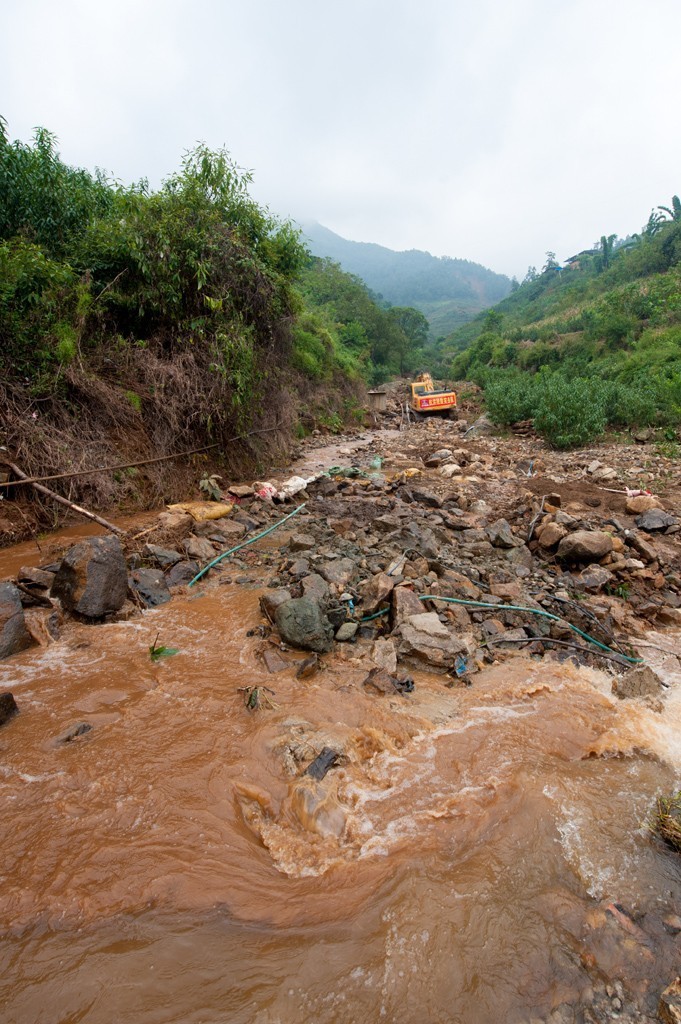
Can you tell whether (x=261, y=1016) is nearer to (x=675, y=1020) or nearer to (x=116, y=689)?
(x=675, y=1020)

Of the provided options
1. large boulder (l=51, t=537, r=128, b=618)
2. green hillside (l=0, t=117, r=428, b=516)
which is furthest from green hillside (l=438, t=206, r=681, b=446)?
Answer: large boulder (l=51, t=537, r=128, b=618)

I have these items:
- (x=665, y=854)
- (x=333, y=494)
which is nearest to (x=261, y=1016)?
(x=665, y=854)

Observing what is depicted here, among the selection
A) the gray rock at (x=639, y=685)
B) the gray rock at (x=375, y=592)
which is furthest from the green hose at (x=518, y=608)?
the gray rock at (x=639, y=685)

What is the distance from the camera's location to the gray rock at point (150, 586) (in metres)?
4.57

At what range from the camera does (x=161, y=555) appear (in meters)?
5.29

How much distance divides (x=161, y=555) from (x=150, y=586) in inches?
25.7

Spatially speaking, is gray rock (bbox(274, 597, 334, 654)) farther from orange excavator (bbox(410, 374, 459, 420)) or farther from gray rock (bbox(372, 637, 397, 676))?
orange excavator (bbox(410, 374, 459, 420))

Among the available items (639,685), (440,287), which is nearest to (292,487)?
(639,685)

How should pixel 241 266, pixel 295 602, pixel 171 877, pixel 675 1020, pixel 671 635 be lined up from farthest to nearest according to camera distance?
pixel 241 266 < pixel 671 635 < pixel 295 602 < pixel 171 877 < pixel 675 1020

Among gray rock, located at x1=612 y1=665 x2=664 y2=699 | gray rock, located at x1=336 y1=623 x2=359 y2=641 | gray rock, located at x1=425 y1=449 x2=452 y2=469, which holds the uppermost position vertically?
gray rock, located at x1=425 y1=449 x2=452 y2=469

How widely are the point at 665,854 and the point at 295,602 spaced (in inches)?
108

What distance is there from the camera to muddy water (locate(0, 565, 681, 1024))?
5.20ft

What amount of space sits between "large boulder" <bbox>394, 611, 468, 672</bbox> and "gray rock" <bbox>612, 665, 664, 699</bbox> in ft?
3.70

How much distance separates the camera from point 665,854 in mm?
2105
